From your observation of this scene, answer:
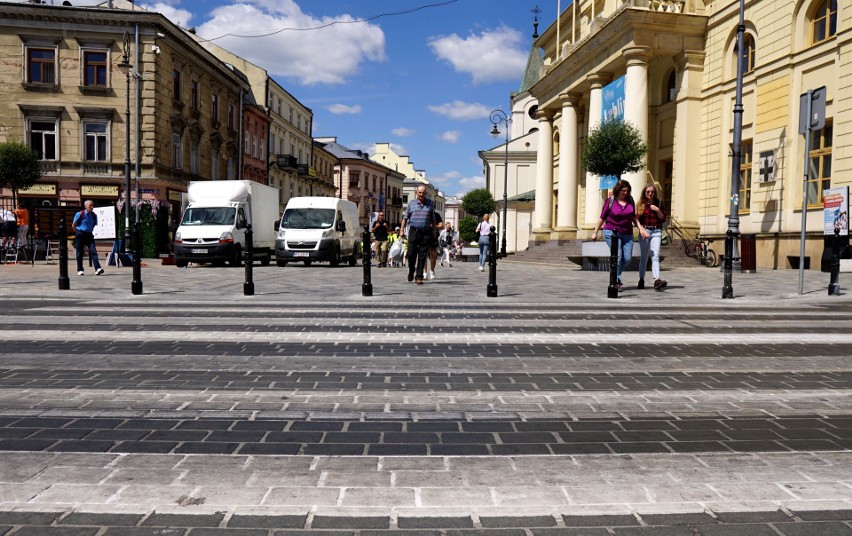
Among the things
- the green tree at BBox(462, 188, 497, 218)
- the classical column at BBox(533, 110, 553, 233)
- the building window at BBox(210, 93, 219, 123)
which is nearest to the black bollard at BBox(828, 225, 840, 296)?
the classical column at BBox(533, 110, 553, 233)

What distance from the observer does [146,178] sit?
3422 centimetres

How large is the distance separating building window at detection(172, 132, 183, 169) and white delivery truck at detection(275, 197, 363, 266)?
52.7 feet

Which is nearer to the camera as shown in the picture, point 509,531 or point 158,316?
point 509,531

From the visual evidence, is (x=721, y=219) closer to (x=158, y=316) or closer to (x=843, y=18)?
(x=843, y=18)

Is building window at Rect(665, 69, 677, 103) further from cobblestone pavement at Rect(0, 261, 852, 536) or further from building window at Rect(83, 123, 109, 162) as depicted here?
building window at Rect(83, 123, 109, 162)

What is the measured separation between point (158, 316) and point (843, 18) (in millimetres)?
21308

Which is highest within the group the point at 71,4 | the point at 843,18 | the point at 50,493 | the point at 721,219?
the point at 71,4

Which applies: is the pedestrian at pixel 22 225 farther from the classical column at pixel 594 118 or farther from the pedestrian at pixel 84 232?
the classical column at pixel 594 118

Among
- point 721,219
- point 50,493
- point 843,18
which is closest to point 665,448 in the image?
point 50,493

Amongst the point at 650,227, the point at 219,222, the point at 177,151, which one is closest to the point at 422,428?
the point at 650,227

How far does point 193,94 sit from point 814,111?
36391 mm

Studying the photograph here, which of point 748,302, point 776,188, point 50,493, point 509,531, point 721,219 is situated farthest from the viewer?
point 721,219

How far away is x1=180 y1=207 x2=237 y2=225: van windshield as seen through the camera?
74.9 ft

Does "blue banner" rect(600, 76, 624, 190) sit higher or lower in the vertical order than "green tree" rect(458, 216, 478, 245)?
higher
